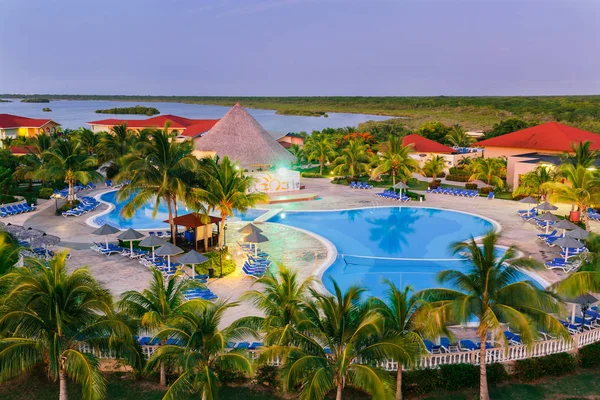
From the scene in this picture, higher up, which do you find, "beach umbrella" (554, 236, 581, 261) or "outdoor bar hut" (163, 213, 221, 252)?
"beach umbrella" (554, 236, 581, 261)

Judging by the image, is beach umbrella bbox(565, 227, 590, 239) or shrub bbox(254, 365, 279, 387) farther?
beach umbrella bbox(565, 227, 590, 239)

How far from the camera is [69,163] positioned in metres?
26.7

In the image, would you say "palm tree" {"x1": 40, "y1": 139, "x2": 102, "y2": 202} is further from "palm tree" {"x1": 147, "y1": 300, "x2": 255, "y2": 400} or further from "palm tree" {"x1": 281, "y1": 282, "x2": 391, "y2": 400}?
"palm tree" {"x1": 281, "y1": 282, "x2": 391, "y2": 400}

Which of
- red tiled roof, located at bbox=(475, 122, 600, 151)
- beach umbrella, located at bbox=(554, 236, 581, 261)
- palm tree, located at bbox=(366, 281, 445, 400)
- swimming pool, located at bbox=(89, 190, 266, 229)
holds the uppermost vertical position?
red tiled roof, located at bbox=(475, 122, 600, 151)

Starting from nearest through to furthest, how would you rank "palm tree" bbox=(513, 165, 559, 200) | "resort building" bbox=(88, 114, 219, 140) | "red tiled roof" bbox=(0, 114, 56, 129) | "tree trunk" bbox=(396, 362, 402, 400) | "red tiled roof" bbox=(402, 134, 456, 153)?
"tree trunk" bbox=(396, 362, 402, 400), "palm tree" bbox=(513, 165, 559, 200), "red tiled roof" bbox=(402, 134, 456, 153), "resort building" bbox=(88, 114, 219, 140), "red tiled roof" bbox=(0, 114, 56, 129)

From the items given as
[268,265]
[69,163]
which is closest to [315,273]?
[268,265]

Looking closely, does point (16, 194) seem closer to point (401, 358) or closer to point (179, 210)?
point (179, 210)

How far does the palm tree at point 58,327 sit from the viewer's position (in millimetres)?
8656

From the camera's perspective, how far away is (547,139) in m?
37.2

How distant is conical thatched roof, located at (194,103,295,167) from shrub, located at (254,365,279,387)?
23.1 metres

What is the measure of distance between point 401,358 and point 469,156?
3490 centimetres

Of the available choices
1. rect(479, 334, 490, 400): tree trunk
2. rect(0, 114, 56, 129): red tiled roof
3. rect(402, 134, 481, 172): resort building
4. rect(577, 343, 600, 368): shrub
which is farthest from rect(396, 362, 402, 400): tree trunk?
rect(0, 114, 56, 129): red tiled roof

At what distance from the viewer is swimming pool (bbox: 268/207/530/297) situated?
59.2 feet

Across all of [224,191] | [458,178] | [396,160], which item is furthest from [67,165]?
[458,178]
